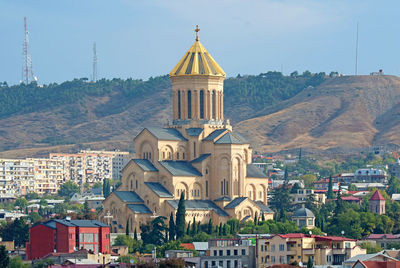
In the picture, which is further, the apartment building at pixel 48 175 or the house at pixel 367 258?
the apartment building at pixel 48 175

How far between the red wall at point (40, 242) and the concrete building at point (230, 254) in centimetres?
1029

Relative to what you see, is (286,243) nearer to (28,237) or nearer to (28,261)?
(28,261)

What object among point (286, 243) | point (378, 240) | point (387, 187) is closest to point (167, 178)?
point (378, 240)

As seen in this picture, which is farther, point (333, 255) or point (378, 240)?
point (378, 240)

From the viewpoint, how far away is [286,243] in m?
82.1

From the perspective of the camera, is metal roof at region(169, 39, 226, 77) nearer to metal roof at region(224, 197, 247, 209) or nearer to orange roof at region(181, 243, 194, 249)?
metal roof at region(224, 197, 247, 209)

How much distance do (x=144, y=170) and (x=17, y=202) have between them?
2199 inches

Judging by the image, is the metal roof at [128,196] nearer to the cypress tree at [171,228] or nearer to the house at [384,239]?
the cypress tree at [171,228]

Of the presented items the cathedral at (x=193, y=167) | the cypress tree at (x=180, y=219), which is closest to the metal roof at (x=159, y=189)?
A: the cathedral at (x=193, y=167)

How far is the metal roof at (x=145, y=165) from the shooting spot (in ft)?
346

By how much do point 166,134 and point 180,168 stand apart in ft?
11.2

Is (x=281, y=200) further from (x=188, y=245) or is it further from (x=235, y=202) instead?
(x=188, y=245)

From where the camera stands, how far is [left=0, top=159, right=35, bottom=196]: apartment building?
589 feet

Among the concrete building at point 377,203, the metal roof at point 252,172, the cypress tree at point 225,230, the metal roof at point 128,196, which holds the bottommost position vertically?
the cypress tree at point 225,230
